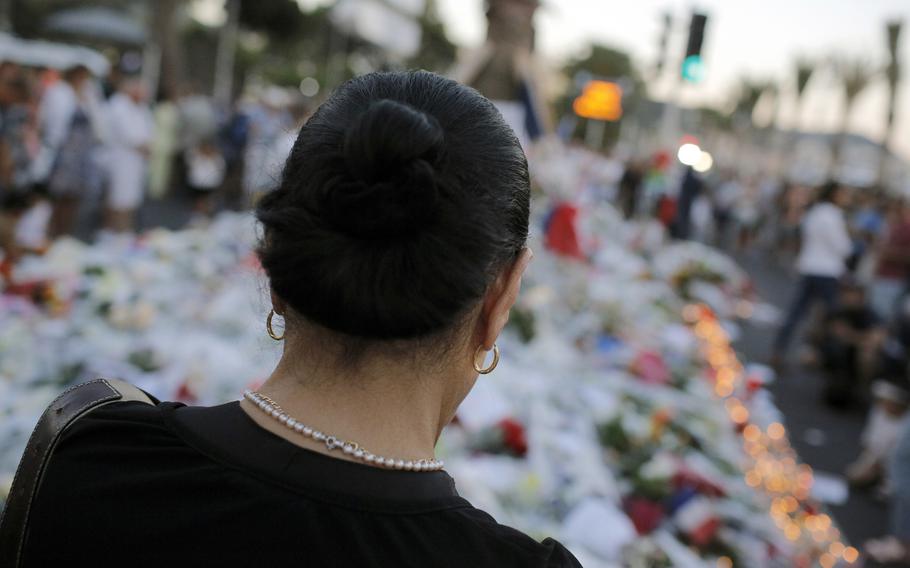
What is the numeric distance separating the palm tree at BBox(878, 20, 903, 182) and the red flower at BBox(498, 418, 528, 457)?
34.7 meters

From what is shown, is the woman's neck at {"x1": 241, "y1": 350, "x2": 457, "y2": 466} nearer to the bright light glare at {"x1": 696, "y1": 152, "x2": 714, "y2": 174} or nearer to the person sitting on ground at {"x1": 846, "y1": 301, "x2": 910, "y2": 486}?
the person sitting on ground at {"x1": 846, "y1": 301, "x2": 910, "y2": 486}

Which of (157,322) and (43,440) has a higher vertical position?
(43,440)

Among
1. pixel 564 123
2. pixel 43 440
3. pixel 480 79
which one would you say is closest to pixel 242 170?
pixel 480 79

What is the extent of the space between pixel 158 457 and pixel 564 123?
21.7m

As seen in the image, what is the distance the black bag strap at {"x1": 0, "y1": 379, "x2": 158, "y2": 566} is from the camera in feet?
3.43

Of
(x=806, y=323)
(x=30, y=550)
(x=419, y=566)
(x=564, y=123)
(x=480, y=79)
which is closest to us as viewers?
(x=419, y=566)

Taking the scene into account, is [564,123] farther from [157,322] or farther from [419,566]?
[419,566]

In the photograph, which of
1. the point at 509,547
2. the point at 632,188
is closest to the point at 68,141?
the point at 509,547

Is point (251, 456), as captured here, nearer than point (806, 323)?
Yes

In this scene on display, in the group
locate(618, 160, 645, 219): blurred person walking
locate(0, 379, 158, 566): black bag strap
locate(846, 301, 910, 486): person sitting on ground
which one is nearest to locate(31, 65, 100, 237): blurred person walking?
locate(846, 301, 910, 486): person sitting on ground

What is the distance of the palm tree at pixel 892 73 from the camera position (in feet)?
111

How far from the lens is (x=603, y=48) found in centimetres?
6544

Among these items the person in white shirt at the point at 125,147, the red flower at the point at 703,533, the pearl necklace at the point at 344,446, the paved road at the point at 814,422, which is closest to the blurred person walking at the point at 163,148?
the paved road at the point at 814,422

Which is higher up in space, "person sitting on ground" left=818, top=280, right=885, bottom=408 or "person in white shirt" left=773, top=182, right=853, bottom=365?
"person in white shirt" left=773, top=182, right=853, bottom=365
